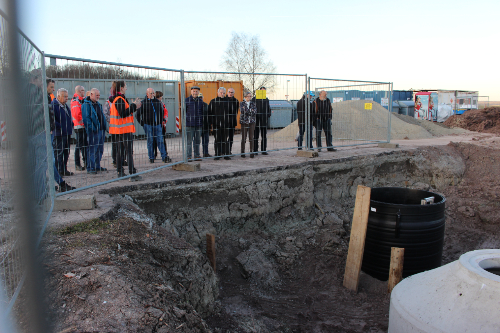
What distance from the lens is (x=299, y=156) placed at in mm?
8773

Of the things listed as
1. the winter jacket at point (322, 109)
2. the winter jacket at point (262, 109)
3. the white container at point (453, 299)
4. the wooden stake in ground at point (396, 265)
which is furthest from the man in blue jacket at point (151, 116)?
the winter jacket at point (322, 109)

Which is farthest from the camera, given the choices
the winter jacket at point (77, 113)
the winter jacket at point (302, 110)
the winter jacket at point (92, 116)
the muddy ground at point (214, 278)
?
the winter jacket at point (302, 110)

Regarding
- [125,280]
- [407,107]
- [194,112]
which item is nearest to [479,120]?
[407,107]

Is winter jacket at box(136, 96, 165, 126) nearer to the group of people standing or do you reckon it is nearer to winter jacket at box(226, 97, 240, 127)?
the group of people standing

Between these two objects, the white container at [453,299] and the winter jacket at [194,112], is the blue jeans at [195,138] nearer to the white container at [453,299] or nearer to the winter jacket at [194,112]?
the winter jacket at [194,112]

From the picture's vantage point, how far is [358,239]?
5227 millimetres

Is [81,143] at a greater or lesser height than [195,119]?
lesser

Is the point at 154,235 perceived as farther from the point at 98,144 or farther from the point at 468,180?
the point at 468,180

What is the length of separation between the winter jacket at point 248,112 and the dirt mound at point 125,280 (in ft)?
16.1

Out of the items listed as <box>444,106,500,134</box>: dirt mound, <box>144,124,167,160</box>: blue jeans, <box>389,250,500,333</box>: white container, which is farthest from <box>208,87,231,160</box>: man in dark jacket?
<box>444,106,500,134</box>: dirt mound

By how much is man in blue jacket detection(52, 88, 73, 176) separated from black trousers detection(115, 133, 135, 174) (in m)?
0.71

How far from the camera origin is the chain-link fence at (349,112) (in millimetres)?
9805

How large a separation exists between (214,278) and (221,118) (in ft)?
15.4

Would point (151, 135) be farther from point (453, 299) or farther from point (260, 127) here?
point (453, 299)
